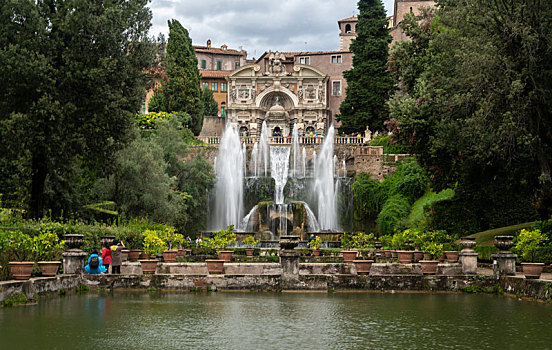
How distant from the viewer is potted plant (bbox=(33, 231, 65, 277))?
1496cm

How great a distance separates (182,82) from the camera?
5788 cm

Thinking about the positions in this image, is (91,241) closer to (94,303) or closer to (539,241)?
(94,303)

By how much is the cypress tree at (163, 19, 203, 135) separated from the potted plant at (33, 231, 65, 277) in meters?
41.7

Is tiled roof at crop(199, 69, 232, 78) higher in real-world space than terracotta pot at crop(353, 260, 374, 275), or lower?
higher

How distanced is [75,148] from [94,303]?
1096 cm

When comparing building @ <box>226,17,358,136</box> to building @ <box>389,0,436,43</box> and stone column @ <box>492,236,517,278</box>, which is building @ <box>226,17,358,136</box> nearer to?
building @ <box>389,0,436,43</box>

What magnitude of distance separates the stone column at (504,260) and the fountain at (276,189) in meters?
18.6

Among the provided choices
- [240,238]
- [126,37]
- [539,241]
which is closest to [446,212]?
[240,238]

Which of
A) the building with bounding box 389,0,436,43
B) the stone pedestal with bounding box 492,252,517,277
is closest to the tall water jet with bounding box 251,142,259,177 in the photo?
the building with bounding box 389,0,436,43

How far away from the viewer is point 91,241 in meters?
19.5

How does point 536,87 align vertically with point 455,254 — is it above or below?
above

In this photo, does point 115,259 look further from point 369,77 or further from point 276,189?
point 369,77

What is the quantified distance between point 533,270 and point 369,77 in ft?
133

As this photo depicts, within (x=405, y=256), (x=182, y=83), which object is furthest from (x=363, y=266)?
(x=182, y=83)
